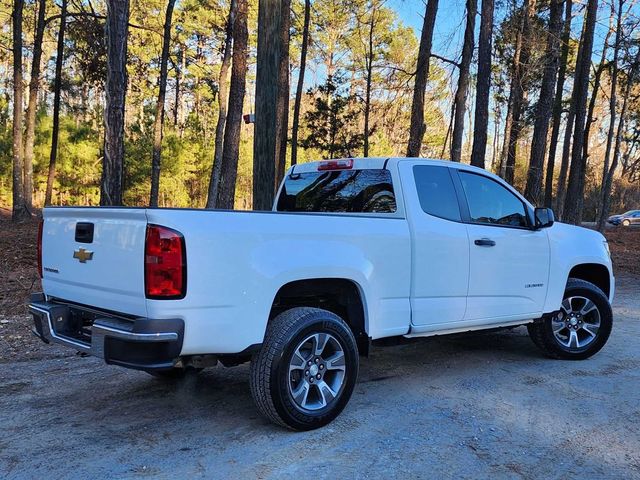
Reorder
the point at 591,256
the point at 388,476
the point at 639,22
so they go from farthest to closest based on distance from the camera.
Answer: the point at 639,22, the point at 591,256, the point at 388,476

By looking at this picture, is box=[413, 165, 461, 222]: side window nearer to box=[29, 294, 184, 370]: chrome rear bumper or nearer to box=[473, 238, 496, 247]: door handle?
box=[473, 238, 496, 247]: door handle

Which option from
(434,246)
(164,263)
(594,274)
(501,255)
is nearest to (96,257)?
(164,263)

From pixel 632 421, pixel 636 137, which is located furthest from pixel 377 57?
pixel 632 421

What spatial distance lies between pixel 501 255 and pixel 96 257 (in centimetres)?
358

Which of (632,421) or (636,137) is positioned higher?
(636,137)

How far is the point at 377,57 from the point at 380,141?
6127mm

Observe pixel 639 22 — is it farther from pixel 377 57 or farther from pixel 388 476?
pixel 388 476

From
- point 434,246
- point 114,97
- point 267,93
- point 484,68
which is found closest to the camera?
point 434,246

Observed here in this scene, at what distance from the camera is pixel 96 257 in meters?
3.62

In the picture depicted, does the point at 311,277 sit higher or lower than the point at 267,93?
lower

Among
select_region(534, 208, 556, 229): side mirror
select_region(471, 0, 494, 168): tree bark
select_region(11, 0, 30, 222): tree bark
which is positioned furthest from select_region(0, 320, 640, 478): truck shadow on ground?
select_region(11, 0, 30, 222): tree bark

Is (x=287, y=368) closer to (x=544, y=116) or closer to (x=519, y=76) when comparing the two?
(x=544, y=116)

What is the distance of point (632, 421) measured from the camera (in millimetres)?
4145

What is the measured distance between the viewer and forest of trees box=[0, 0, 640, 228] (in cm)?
1402
